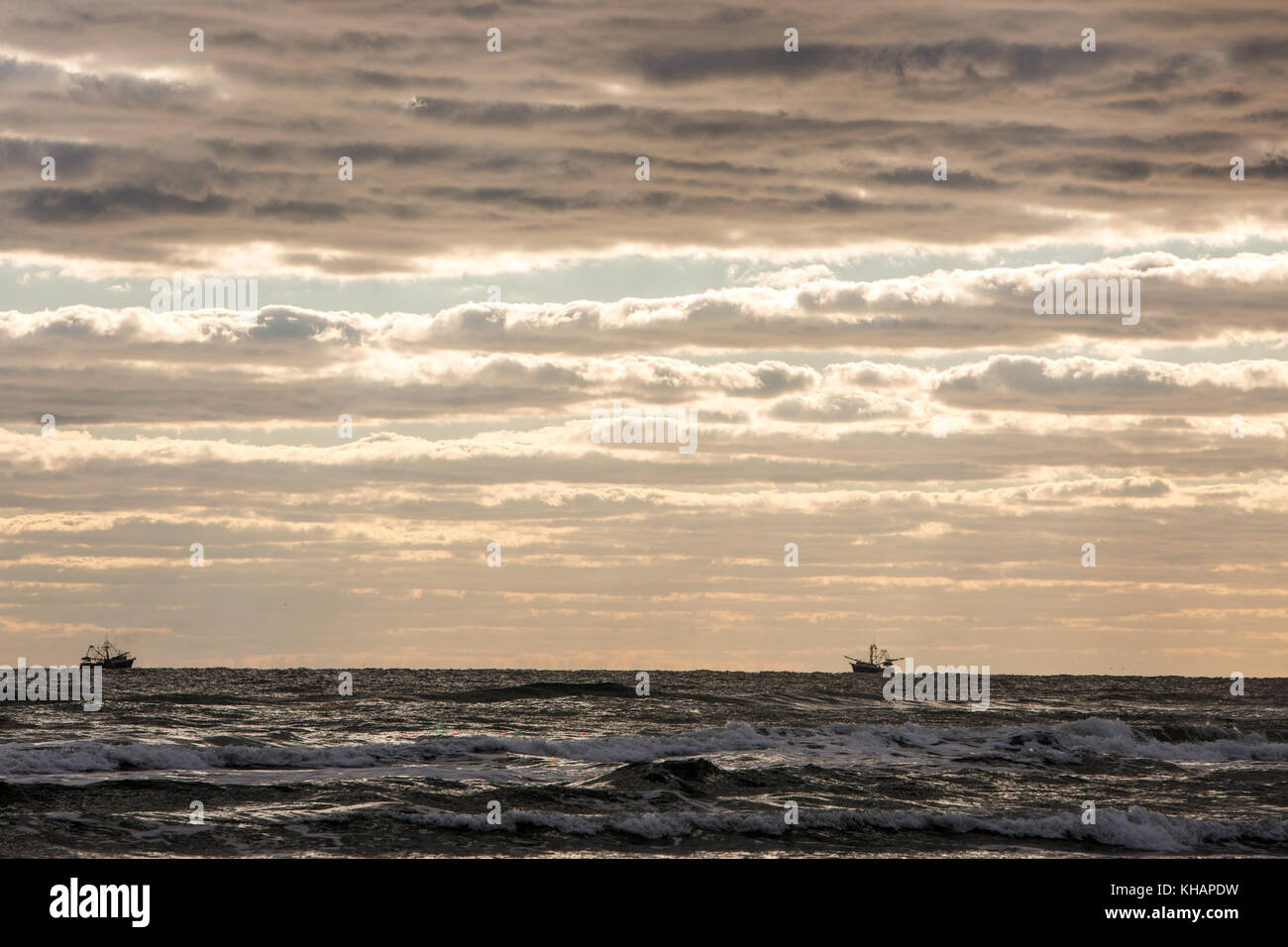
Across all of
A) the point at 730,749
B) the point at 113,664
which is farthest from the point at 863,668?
the point at 730,749

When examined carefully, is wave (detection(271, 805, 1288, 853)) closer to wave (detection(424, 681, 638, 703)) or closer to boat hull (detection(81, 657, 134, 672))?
wave (detection(424, 681, 638, 703))

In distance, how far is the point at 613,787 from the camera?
3175 cm

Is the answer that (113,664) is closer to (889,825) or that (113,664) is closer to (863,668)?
(863,668)

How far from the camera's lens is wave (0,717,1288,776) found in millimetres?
35875

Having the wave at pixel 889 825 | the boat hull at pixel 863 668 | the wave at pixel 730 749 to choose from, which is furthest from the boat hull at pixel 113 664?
the wave at pixel 889 825

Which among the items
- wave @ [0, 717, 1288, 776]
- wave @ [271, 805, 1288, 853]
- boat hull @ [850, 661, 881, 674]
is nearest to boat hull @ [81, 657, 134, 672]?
boat hull @ [850, 661, 881, 674]

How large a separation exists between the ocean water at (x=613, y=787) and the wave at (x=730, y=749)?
5.3 inches
